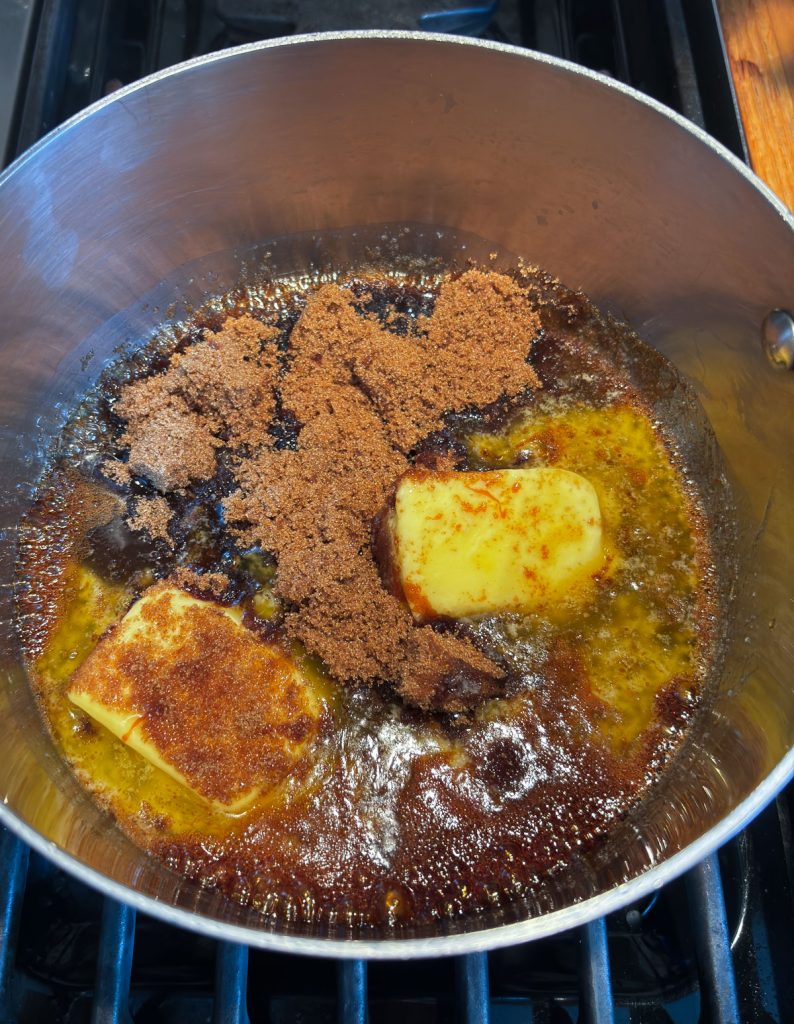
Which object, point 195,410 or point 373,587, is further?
point 195,410

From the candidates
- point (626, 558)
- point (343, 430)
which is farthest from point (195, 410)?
point (626, 558)

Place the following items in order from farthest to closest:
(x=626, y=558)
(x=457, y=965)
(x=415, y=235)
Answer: (x=415, y=235) < (x=626, y=558) < (x=457, y=965)

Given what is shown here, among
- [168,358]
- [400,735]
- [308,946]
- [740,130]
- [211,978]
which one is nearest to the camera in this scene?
[308,946]

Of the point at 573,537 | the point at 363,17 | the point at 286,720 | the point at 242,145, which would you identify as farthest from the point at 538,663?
the point at 363,17

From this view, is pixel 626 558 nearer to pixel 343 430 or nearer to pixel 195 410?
pixel 343 430

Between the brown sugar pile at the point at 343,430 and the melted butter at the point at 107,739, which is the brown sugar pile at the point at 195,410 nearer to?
the brown sugar pile at the point at 343,430

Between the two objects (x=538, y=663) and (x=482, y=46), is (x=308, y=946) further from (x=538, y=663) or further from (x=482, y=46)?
(x=482, y=46)
